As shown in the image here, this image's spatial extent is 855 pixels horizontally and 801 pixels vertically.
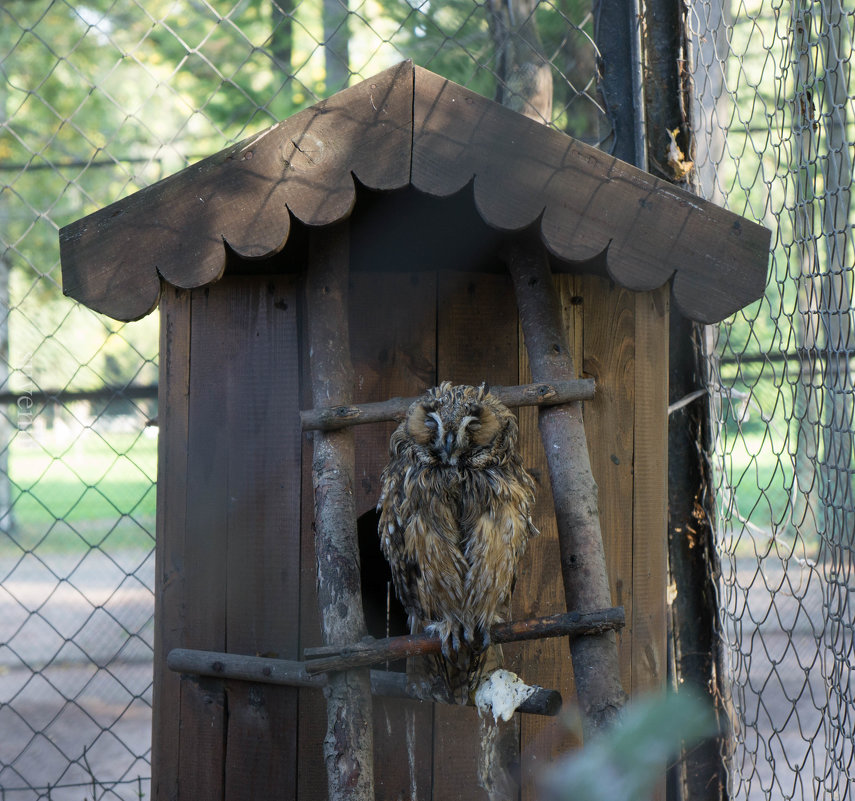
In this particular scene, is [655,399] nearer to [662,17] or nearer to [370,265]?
[370,265]

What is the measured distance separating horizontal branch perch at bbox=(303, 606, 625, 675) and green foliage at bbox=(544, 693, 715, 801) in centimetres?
110

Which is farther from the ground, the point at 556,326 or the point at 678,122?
the point at 678,122

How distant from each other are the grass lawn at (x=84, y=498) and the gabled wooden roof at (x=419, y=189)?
2.77 metres

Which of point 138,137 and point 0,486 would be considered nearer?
point 0,486

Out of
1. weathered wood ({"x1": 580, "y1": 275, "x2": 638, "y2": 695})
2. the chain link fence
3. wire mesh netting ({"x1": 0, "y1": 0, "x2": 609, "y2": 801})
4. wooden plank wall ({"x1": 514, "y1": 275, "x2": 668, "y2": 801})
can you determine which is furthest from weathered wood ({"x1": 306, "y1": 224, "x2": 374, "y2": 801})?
wire mesh netting ({"x1": 0, "y1": 0, "x2": 609, "y2": 801})

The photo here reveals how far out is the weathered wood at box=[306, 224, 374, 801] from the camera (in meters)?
1.54

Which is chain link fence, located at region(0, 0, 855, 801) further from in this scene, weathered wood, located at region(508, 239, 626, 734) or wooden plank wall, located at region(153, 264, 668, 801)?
weathered wood, located at region(508, 239, 626, 734)

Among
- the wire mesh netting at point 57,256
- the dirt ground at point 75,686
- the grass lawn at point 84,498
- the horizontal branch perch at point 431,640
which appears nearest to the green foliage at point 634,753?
the horizontal branch perch at point 431,640

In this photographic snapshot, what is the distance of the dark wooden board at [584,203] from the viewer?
5.20ft

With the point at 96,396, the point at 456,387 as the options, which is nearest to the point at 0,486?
the point at 96,396

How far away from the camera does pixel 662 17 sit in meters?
2.32

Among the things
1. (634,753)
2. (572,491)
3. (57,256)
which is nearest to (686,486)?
(572,491)

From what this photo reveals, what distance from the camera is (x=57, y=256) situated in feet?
19.4

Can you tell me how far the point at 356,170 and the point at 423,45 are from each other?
360 cm
